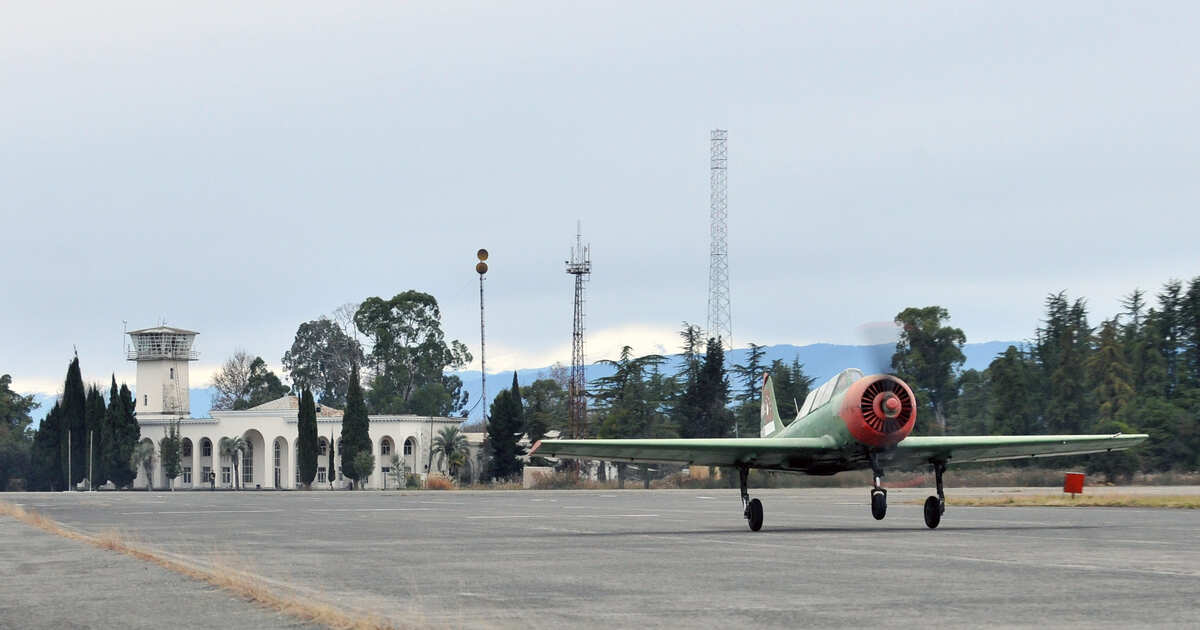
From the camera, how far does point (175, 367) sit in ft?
515

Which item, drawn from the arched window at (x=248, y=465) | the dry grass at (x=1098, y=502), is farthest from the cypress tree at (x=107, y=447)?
the dry grass at (x=1098, y=502)

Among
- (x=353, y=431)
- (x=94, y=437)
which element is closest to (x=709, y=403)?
(x=353, y=431)

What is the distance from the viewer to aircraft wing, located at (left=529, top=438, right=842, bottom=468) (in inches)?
1107

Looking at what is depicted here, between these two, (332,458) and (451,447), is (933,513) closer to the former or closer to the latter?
(332,458)

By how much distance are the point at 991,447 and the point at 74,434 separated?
125m

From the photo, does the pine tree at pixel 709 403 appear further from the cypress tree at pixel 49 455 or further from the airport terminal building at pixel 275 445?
the cypress tree at pixel 49 455

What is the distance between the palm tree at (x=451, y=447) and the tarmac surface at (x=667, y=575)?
11095cm

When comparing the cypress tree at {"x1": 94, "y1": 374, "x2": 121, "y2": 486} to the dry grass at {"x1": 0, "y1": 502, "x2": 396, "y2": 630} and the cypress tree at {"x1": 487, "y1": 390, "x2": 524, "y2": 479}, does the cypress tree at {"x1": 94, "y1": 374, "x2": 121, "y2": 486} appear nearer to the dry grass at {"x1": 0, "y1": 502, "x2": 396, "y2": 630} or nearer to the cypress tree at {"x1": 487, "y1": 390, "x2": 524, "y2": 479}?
the cypress tree at {"x1": 487, "y1": 390, "x2": 524, "y2": 479}

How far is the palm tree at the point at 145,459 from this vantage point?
140 metres

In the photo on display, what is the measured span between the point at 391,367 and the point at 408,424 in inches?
1531

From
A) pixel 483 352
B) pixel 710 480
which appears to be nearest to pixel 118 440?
pixel 483 352

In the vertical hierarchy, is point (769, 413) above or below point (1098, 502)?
above

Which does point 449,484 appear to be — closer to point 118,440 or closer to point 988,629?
point 118,440

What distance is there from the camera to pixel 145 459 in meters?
143
